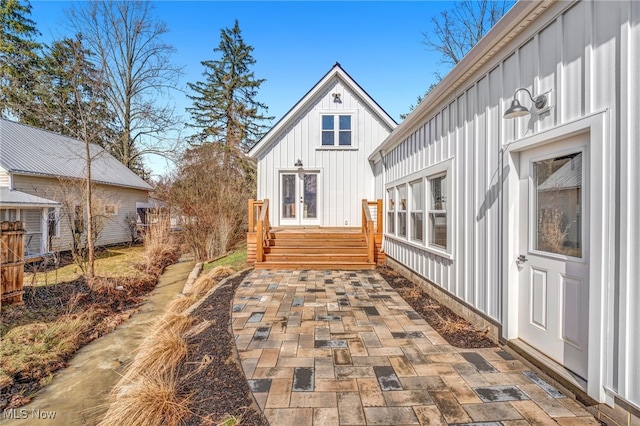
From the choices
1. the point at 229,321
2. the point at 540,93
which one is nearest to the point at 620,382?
the point at 540,93

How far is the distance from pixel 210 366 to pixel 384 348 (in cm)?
190

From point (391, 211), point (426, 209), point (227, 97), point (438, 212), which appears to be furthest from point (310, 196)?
point (227, 97)

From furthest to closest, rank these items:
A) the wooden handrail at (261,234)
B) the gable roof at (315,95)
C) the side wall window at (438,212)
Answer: the gable roof at (315,95) → the wooden handrail at (261,234) → the side wall window at (438,212)

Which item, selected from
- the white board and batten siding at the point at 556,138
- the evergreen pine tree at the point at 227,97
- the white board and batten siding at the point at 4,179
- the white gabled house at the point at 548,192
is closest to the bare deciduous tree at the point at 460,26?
the white gabled house at the point at 548,192

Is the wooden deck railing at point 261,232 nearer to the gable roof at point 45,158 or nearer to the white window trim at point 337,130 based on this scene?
the white window trim at point 337,130

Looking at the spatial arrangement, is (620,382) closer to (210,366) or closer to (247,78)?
(210,366)

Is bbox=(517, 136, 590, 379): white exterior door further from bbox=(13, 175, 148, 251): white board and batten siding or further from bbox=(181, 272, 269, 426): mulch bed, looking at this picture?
bbox=(13, 175, 148, 251): white board and batten siding

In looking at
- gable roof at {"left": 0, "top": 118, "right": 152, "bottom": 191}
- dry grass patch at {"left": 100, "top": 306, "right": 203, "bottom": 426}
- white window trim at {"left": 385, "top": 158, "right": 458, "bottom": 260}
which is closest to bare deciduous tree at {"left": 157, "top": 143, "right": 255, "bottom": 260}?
gable roof at {"left": 0, "top": 118, "right": 152, "bottom": 191}

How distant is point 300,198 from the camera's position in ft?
36.7

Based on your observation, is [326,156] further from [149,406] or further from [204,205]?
[149,406]

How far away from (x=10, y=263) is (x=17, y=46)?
19773mm

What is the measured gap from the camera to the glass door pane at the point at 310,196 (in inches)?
441

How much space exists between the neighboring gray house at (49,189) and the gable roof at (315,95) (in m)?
5.10

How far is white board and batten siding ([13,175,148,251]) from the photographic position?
1095 cm
